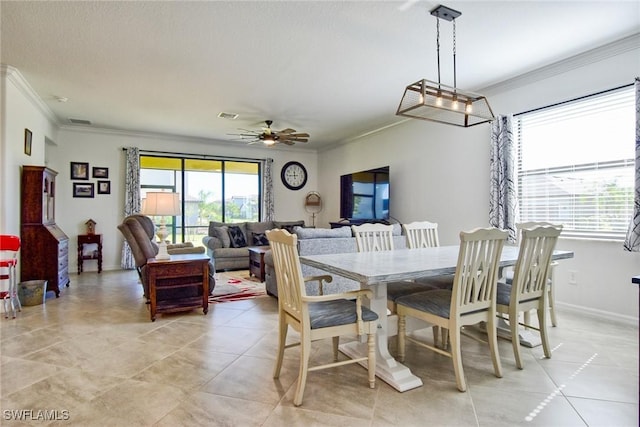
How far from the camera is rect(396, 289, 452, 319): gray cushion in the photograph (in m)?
2.16

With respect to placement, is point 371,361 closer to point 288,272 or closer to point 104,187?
point 288,272

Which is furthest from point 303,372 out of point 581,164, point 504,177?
point 581,164

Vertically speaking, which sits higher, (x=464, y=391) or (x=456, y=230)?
(x=456, y=230)

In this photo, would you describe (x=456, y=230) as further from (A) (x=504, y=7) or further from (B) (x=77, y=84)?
(B) (x=77, y=84)

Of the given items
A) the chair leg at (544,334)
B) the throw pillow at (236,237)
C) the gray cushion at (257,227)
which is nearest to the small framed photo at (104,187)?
the throw pillow at (236,237)

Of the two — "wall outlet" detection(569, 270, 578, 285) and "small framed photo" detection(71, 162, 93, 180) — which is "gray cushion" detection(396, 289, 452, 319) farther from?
"small framed photo" detection(71, 162, 93, 180)

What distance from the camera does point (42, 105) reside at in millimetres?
4930

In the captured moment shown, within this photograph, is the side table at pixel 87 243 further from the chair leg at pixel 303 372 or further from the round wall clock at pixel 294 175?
the chair leg at pixel 303 372

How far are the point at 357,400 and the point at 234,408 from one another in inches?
26.8

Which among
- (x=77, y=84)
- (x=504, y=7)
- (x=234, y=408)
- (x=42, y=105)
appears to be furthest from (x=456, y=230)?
(x=42, y=105)

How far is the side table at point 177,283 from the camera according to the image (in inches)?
137

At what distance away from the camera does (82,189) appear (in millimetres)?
6367

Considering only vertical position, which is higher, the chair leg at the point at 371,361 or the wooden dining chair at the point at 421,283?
the wooden dining chair at the point at 421,283

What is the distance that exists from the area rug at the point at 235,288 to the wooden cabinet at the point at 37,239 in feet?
6.53
